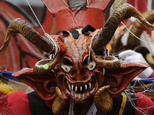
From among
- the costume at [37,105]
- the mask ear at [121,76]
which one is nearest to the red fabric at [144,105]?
the costume at [37,105]

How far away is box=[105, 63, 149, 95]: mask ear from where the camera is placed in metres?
1.24

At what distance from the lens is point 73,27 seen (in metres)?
1.43

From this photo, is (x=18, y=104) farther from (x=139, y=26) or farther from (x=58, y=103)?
(x=139, y=26)

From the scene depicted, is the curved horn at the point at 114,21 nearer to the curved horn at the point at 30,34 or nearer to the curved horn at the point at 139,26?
the curved horn at the point at 30,34

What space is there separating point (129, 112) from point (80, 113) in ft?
0.98

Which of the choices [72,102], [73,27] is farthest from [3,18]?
[72,102]

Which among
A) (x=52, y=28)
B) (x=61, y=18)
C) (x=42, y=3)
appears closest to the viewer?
(x=61, y=18)

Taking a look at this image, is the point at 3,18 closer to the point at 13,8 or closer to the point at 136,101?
the point at 13,8

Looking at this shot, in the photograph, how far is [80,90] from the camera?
1158 millimetres

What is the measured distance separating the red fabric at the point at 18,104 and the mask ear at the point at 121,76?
486 mm

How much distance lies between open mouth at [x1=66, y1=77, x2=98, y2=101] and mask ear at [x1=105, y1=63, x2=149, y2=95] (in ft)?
0.39

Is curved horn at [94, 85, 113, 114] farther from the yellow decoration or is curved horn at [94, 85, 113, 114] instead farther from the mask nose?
→ the yellow decoration

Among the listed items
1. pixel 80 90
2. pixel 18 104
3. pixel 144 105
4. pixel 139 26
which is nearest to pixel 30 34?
pixel 80 90

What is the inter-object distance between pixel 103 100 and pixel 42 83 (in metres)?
0.34
